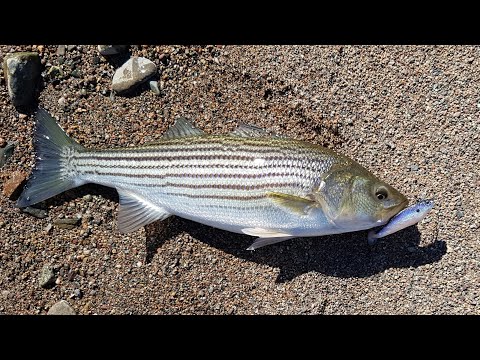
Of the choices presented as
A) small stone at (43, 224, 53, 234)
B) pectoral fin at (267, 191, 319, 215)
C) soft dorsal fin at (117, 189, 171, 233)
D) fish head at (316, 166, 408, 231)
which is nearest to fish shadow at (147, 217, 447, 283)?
soft dorsal fin at (117, 189, 171, 233)

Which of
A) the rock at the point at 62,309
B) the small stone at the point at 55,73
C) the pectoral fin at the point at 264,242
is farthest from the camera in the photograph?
the small stone at the point at 55,73

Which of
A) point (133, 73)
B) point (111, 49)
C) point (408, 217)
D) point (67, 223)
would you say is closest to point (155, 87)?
point (133, 73)

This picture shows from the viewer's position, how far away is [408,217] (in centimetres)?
346

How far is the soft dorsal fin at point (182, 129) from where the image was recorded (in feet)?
12.2

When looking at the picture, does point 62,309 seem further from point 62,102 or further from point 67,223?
point 62,102

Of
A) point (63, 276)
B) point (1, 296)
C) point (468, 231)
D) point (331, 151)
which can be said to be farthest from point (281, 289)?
point (1, 296)

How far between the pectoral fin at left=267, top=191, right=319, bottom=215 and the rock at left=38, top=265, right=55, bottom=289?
1.97 metres

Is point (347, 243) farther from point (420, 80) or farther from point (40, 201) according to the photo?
point (40, 201)

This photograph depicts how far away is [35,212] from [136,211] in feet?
2.97

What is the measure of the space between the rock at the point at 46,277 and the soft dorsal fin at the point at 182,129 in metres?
1.51

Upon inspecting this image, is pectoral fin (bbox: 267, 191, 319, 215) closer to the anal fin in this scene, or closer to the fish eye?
the anal fin

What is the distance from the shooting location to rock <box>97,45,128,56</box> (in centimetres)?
387

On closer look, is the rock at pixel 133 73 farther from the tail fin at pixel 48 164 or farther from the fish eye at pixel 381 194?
the fish eye at pixel 381 194

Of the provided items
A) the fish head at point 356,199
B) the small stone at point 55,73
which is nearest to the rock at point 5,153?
the small stone at point 55,73
